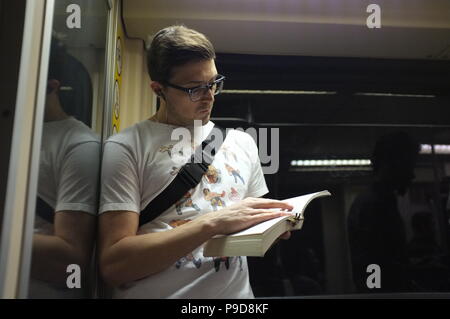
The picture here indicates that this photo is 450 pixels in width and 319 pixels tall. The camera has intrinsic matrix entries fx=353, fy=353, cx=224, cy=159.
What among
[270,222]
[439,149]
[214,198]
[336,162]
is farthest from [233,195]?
[439,149]

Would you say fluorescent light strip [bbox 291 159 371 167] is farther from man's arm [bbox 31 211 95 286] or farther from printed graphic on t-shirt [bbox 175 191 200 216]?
man's arm [bbox 31 211 95 286]

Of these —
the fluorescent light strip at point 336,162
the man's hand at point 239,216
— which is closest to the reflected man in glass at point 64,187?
the man's hand at point 239,216

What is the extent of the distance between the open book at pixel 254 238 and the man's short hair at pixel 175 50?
0.45 m

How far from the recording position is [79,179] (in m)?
0.85

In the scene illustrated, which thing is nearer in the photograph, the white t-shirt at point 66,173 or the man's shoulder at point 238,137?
the white t-shirt at point 66,173

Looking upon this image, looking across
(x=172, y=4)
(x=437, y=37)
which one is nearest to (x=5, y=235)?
(x=172, y=4)

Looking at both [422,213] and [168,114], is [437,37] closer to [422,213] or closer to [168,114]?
[422,213]

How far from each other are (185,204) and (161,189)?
7 cm

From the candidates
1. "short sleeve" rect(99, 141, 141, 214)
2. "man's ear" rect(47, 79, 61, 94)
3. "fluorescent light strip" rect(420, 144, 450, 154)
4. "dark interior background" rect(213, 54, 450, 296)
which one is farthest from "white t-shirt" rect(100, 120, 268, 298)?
"fluorescent light strip" rect(420, 144, 450, 154)

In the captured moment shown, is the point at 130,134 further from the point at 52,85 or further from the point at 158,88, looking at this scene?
the point at 52,85

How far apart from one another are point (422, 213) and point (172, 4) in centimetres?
135

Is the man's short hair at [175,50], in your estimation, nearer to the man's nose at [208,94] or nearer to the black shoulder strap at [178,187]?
the man's nose at [208,94]

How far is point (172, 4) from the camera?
4.60 ft

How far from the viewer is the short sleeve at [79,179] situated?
758 mm
